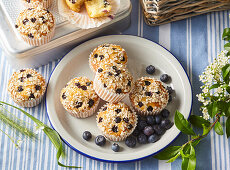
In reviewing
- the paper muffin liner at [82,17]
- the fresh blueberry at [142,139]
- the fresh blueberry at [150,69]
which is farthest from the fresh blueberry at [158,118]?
the paper muffin liner at [82,17]

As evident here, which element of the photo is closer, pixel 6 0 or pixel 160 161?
pixel 160 161

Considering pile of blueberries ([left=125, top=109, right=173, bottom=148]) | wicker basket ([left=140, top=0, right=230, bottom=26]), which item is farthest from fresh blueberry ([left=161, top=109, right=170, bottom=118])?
wicker basket ([left=140, top=0, right=230, bottom=26])

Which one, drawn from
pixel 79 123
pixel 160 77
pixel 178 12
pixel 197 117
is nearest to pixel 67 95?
pixel 79 123

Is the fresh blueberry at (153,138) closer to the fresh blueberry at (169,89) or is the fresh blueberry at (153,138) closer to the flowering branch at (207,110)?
the flowering branch at (207,110)

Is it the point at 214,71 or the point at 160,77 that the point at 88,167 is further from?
the point at 214,71

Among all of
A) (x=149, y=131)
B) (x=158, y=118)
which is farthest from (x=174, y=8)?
(x=149, y=131)
